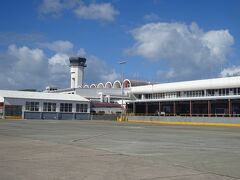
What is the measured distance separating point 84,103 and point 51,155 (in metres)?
76.8

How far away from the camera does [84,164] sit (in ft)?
36.3

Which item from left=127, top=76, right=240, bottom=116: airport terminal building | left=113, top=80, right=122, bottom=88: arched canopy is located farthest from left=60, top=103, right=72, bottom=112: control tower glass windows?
left=113, top=80, right=122, bottom=88: arched canopy

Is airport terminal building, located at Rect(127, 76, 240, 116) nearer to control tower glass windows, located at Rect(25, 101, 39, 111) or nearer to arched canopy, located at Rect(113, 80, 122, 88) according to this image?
arched canopy, located at Rect(113, 80, 122, 88)

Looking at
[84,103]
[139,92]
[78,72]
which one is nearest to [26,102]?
[84,103]

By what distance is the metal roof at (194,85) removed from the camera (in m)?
77.6

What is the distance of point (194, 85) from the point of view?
8631 cm

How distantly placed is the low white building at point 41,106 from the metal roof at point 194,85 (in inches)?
745

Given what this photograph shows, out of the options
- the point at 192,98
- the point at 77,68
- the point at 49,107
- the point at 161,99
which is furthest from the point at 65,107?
the point at 77,68

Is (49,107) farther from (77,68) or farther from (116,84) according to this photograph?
(77,68)

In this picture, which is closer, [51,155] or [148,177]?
[148,177]

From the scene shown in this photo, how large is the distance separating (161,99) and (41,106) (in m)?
25.9

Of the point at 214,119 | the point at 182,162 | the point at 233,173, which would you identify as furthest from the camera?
the point at 214,119

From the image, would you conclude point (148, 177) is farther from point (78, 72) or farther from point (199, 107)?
point (78, 72)

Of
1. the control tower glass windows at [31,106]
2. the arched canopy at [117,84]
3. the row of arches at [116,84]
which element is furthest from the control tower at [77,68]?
the control tower glass windows at [31,106]
